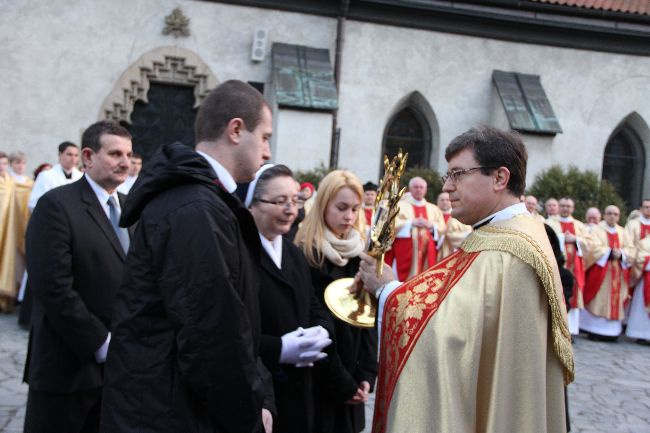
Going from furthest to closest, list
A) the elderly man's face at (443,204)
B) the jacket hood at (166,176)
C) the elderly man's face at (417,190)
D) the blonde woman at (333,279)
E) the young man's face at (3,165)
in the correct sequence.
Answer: the elderly man's face at (443,204), the elderly man's face at (417,190), the young man's face at (3,165), the blonde woman at (333,279), the jacket hood at (166,176)

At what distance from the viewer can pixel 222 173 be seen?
98.9 inches

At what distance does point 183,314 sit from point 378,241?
123 centimetres

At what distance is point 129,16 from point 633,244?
10611 mm

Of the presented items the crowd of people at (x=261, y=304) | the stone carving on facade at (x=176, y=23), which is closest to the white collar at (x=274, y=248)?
the crowd of people at (x=261, y=304)

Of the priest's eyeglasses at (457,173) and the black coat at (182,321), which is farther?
the priest's eyeglasses at (457,173)

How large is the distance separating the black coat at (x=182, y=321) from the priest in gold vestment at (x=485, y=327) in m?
0.75

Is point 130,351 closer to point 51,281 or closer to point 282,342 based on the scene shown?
point 282,342

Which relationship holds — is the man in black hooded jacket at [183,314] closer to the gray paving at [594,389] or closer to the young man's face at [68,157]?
the gray paving at [594,389]

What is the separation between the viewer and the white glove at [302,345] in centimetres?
315

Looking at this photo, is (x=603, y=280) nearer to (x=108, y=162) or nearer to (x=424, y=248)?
(x=424, y=248)

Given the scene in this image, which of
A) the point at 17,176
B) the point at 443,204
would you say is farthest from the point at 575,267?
the point at 17,176

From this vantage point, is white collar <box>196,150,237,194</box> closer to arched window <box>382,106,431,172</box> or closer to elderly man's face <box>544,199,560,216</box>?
elderly man's face <box>544,199,560,216</box>

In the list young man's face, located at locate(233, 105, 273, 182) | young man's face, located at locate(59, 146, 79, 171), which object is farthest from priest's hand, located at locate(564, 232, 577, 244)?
young man's face, located at locate(233, 105, 273, 182)

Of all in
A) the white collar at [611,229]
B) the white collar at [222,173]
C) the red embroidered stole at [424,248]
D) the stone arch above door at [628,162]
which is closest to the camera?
the white collar at [222,173]
